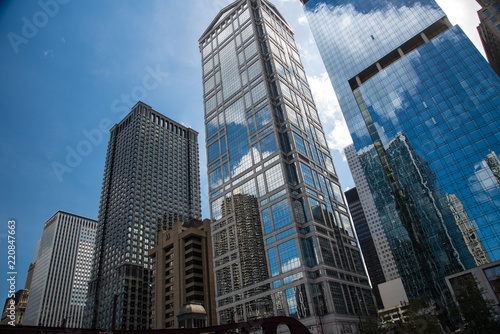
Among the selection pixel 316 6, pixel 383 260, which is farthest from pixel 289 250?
pixel 383 260

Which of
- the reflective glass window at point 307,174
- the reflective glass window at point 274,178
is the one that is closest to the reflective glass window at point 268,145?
the reflective glass window at point 274,178

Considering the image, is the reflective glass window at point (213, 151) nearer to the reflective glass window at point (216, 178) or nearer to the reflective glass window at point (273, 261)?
the reflective glass window at point (216, 178)

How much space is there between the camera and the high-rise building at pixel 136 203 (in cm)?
12475

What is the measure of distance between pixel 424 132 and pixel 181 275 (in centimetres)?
7997

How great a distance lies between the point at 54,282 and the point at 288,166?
512 ft

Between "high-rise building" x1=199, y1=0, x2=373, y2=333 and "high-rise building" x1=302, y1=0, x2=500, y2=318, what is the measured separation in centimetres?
1369

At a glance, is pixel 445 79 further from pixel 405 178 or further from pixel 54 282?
pixel 54 282

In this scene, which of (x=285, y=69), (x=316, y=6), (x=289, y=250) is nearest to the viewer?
(x=289, y=250)

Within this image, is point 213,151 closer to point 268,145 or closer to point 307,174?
point 268,145

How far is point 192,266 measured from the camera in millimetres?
105188

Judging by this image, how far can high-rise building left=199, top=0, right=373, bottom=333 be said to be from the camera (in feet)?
257

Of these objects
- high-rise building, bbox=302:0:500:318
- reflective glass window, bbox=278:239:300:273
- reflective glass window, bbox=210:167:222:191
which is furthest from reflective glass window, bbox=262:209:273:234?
high-rise building, bbox=302:0:500:318

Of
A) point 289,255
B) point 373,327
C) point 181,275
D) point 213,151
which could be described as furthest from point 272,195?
point 181,275

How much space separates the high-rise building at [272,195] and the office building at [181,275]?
11.7 metres
